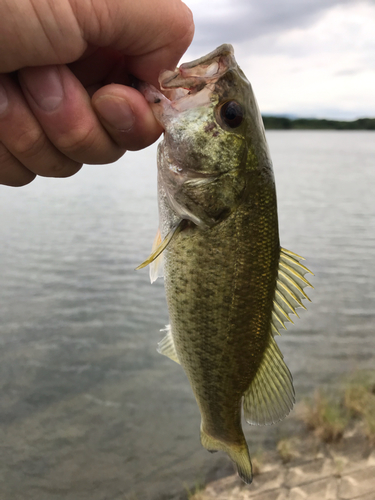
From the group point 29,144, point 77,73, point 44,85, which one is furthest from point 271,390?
point 77,73

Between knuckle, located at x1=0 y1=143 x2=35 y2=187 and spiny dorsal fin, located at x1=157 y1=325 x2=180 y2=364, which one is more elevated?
knuckle, located at x1=0 y1=143 x2=35 y2=187

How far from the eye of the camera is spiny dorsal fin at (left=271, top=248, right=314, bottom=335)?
2396mm

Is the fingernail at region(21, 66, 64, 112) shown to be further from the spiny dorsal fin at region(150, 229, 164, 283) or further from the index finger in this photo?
the spiny dorsal fin at region(150, 229, 164, 283)

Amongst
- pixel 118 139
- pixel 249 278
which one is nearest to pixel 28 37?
pixel 118 139

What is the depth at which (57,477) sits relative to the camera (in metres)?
6.52

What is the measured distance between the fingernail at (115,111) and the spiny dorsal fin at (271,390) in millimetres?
1449

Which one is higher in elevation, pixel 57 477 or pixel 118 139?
pixel 118 139

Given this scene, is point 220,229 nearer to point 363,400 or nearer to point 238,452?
point 238,452

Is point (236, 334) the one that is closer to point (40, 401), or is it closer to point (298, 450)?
point (298, 450)

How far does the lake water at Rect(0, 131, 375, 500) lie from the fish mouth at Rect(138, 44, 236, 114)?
5873 millimetres

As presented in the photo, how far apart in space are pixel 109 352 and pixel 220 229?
8.04 meters

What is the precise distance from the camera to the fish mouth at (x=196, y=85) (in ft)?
6.79

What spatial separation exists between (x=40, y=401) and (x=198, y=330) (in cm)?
694

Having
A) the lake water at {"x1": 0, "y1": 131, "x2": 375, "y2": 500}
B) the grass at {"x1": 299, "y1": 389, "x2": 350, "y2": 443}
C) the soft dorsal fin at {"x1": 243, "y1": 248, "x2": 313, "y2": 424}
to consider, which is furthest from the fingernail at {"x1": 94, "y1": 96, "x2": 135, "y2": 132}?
the grass at {"x1": 299, "y1": 389, "x2": 350, "y2": 443}
